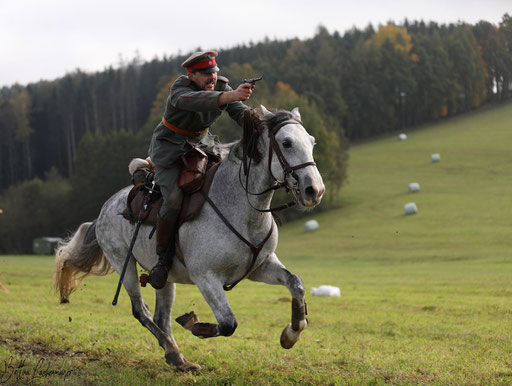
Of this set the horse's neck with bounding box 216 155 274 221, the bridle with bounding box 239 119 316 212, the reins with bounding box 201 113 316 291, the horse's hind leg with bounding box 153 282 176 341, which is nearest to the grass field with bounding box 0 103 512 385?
→ the horse's hind leg with bounding box 153 282 176 341

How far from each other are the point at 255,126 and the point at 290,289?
2019 mm

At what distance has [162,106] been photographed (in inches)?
3329

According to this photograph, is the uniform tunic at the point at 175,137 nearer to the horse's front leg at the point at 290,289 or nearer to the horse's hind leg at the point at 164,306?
the horse's front leg at the point at 290,289

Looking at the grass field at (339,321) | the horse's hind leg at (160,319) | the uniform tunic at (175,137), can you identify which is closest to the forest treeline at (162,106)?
the grass field at (339,321)

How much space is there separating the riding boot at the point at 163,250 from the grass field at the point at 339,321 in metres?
1.49

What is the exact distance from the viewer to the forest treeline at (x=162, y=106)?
244 feet

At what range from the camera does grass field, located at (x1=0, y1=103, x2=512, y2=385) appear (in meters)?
8.81

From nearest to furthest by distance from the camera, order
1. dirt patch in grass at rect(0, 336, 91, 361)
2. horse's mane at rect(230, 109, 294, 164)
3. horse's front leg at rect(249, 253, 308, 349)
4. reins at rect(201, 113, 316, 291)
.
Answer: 1. reins at rect(201, 113, 316, 291)
2. horse's mane at rect(230, 109, 294, 164)
3. horse's front leg at rect(249, 253, 308, 349)
4. dirt patch in grass at rect(0, 336, 91, 361)

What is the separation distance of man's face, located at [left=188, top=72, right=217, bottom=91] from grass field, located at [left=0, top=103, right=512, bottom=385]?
3.93 meters

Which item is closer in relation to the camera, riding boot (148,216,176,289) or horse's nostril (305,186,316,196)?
horse's nostril (305,186,316,196)

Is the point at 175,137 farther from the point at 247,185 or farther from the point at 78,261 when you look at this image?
the point at 78,261

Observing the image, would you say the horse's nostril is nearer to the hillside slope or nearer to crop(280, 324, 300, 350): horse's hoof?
crop(280, 324, 300, 350): horse's hoof

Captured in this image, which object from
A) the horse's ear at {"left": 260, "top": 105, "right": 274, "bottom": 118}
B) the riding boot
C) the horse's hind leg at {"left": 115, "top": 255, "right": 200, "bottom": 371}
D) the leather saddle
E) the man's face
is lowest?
the horse's hind leg at {"left": 115, "top": 255, "right": 200, "bottom": 371}

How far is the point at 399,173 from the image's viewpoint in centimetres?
7538
